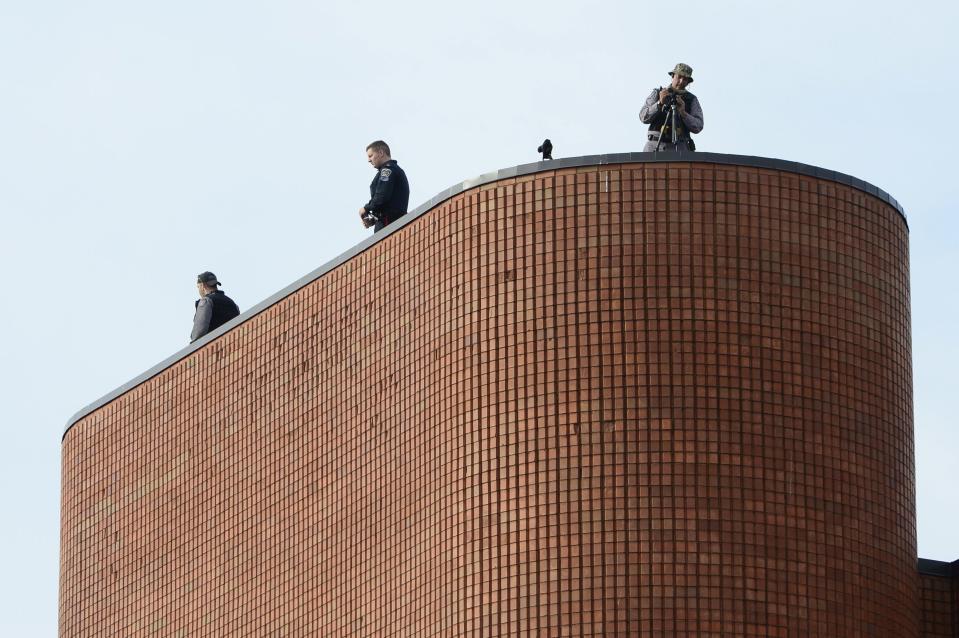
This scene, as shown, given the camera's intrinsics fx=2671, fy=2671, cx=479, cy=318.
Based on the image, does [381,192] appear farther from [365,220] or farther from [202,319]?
[202,319]

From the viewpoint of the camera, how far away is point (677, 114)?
144ft

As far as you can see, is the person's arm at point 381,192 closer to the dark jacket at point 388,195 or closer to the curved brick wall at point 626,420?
the dark jacket at point 388,195

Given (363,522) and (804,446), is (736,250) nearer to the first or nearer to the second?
(804,446)

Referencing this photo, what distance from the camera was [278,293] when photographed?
48062mm

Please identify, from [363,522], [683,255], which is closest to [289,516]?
[363,522]

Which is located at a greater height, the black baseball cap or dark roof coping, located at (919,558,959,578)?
the black baseball cap

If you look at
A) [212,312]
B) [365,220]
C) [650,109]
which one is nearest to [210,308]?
[212,312]

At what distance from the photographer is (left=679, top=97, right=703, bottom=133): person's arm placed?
43.8m

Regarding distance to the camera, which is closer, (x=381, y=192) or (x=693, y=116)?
(x=693, y=116)

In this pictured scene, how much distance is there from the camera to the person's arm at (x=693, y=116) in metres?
43.8

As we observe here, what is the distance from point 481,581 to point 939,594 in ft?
26.3

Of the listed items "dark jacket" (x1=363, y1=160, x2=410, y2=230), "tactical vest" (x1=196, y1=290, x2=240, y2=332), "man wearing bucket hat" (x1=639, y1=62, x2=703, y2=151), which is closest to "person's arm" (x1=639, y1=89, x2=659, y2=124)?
"man wearing bucket hat" (x1=639, y1=62, x2=703, y2=151)

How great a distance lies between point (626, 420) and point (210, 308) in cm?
1253

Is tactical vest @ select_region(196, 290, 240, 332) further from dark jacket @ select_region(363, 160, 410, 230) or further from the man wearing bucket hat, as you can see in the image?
the man wearing bucket hat
